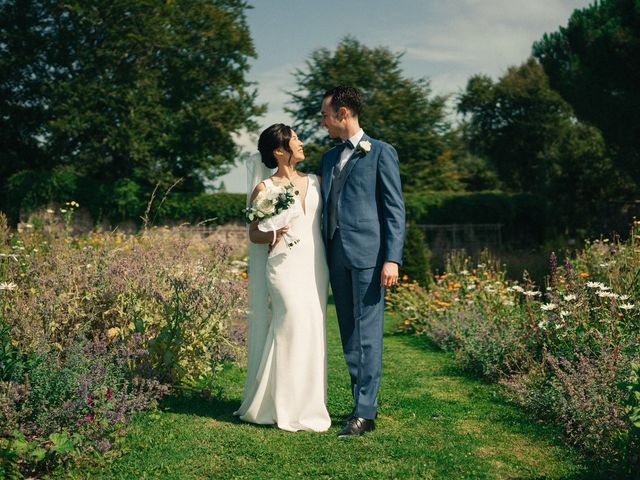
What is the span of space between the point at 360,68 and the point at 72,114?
39.6 ft

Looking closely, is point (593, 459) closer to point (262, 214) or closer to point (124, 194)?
point (262, 214)

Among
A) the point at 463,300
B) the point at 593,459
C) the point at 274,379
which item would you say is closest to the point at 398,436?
the point at 274,379

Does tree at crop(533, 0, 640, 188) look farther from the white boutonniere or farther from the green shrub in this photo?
the white boutonniere

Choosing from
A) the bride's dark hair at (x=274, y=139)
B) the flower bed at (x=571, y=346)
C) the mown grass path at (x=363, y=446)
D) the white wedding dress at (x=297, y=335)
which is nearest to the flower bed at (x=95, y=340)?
the mown grass path at (x=363, y=446)

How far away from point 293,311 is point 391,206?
1.00m

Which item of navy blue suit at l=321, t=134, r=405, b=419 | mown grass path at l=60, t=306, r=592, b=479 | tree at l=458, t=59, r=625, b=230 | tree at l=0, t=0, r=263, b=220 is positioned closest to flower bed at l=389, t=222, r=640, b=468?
mown grass path at l=60, t=306, r=592, b=479

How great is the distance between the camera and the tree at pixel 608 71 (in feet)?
50.9

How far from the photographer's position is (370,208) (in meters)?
4.81

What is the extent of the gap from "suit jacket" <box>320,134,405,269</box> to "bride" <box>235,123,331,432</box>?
1.01 ft

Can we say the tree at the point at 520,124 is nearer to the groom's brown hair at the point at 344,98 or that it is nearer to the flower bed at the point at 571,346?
the flower bed at the point at 571,346

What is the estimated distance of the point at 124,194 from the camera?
82.0 ft

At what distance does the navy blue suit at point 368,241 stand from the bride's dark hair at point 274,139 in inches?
19.8

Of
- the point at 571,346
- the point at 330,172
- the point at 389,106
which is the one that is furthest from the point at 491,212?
the point at 330,172

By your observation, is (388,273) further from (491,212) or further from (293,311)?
(491,212)
